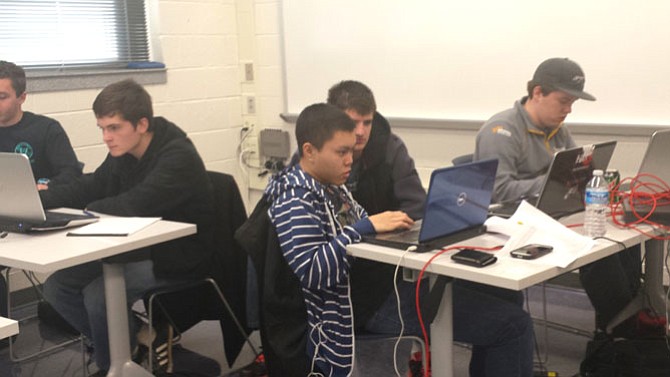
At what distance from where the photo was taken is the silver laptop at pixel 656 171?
2.55m

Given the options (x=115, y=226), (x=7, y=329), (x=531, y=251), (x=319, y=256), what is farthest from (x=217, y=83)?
(x=7, y=329)

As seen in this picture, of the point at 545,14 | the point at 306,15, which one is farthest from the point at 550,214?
the point at 306,15

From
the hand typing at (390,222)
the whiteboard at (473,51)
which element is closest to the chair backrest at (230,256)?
the hand typing at (390,222)

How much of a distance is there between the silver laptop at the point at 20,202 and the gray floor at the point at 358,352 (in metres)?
0.84

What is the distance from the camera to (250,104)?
5133mm

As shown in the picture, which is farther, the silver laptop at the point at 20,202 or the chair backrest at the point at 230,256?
the chair backrest at the point at 230,256

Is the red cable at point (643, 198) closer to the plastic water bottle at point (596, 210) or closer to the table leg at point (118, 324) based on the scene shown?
the plastic water bottle at point (596, 210)

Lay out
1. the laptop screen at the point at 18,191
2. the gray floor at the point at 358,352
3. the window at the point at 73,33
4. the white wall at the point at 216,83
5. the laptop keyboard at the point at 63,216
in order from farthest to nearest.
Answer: the white wall at the point at 216,83, the window at the point at 73,33, the gray floor at the point at 358,352, the laptop keyboard at the point at 63,216, the laptop screen at the point at 18,191

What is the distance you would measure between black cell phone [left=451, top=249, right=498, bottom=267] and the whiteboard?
1.79 meters

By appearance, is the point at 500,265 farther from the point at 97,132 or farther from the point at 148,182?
the point at 97,132

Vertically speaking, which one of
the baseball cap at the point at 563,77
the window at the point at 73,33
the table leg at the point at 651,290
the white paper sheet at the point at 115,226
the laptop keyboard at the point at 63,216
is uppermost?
the window at the point at 73,33

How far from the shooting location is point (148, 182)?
114 inches

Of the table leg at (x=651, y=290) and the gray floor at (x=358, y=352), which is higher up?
the table leg at (x=651, y=290)

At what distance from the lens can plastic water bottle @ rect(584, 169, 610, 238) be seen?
237cm
